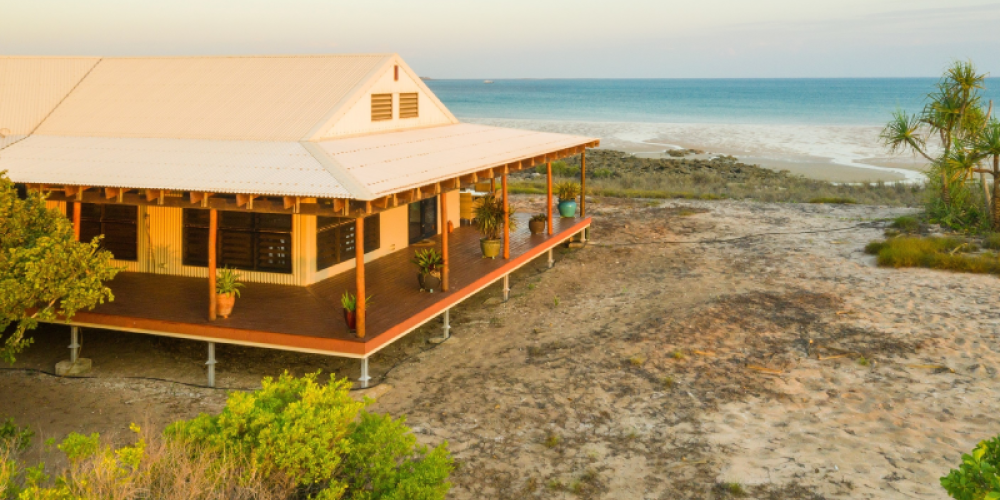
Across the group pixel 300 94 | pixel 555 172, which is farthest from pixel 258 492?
pixel 555 172

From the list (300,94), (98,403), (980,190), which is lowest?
(98,403)

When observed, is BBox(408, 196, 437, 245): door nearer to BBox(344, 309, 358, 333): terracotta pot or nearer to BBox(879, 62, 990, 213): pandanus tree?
BBox(344, 309, 358, 333): terracotta pot

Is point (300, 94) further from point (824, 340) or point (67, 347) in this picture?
point (824, 340)

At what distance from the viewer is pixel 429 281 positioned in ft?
43.8

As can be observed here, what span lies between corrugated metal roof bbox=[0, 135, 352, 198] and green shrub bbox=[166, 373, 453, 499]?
394 centimetres

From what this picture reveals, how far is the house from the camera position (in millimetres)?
11164

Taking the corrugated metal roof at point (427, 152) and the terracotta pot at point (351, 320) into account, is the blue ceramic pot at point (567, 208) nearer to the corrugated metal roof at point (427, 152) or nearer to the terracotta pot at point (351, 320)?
the corrugated metal roof at point (427, 152)

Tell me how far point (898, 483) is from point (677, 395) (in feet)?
10.2

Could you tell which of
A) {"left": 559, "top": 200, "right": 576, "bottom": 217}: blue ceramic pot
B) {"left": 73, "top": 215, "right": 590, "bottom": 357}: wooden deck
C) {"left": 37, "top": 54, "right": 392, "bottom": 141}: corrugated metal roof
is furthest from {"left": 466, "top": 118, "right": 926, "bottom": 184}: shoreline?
{"left": 73, "top": 215, "right": 590, "bottom": 357}: wooden deck

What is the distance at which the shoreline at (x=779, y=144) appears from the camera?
46406 mm

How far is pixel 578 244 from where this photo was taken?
70.2 feet

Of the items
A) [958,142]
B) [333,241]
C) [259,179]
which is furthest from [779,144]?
[259,179]

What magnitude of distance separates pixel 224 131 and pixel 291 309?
3.47 metres

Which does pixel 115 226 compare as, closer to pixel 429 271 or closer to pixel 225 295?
pixel 225 295
